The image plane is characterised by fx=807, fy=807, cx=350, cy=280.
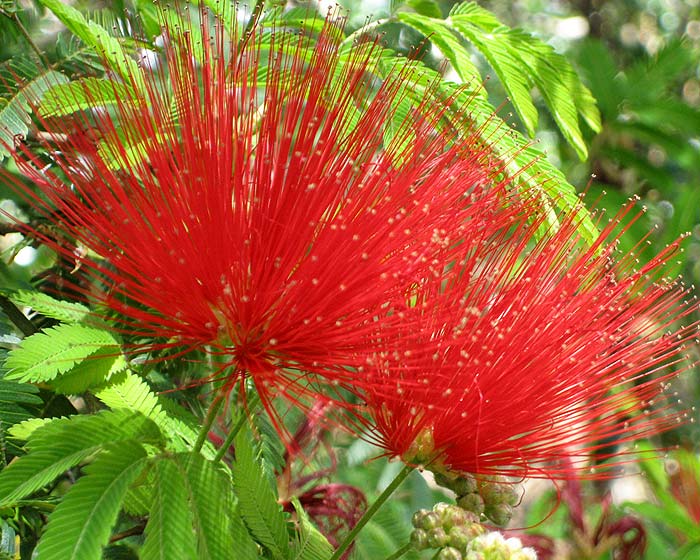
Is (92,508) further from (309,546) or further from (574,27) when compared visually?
(574,27)

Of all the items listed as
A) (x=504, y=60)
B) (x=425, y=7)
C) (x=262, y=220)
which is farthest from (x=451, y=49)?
(x=262, y=220)

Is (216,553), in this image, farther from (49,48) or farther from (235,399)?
(49,48)

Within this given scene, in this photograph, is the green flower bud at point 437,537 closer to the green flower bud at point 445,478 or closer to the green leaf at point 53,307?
the green flower bud at point 445,478

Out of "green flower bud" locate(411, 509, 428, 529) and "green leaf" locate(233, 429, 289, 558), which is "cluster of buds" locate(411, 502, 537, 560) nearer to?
"green flower bud" locate(411, 509, 428, 529)

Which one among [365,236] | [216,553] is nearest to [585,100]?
[365,236]

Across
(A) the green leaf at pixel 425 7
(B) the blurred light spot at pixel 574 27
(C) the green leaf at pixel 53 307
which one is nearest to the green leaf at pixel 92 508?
(C) the green leaf at pixel 53 307
